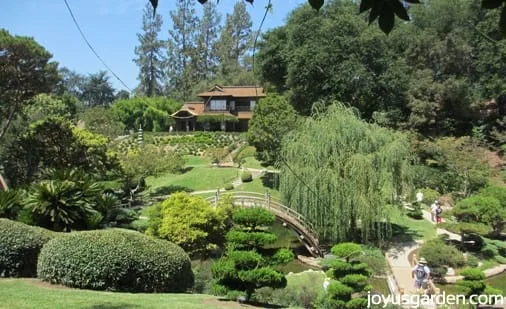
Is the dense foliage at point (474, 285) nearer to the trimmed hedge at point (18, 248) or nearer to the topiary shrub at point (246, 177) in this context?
the trimmed hedge at point (18, 248)

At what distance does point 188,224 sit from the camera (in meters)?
17.3

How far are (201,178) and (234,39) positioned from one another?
3767cm

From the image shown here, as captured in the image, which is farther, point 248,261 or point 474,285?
point 474,285

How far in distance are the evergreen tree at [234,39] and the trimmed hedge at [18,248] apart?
56.4 m

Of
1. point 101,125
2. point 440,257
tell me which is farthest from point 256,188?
point 440,257

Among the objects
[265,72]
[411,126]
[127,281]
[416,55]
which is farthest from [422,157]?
[127,281]

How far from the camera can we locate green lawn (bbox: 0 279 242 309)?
727cm

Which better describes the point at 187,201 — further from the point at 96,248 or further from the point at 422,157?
the point at 422,157

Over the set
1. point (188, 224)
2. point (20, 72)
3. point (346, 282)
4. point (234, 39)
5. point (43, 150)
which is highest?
point (234, 39)

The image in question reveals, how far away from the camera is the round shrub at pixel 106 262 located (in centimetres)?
919

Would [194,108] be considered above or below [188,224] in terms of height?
above

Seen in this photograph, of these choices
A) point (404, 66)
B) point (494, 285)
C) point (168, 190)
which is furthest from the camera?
point (404, 66)

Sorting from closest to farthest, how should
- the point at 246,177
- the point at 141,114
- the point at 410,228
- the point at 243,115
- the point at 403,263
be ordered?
the point at 403,263 < the point at 410,228 < the point at 246,177 < the point at 243,115 < the point at 141,114

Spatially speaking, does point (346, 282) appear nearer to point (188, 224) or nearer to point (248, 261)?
point (248, 261)
